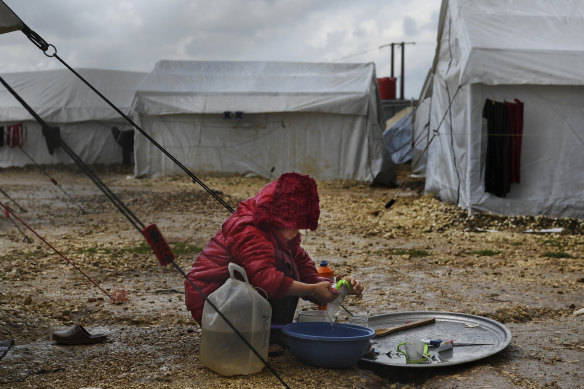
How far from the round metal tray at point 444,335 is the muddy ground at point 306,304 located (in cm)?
7

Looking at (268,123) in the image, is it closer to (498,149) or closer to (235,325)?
(498,149)

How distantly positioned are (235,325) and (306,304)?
6.28 feet

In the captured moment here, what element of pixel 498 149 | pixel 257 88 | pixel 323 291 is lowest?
pixel 323 291

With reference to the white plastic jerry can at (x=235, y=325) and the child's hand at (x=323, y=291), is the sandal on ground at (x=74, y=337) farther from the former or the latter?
the child's hand at (x=323, y=291)

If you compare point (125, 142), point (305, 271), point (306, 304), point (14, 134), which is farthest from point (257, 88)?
point (305, 271)

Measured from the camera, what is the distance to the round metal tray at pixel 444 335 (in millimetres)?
3713

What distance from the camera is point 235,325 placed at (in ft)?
11.1

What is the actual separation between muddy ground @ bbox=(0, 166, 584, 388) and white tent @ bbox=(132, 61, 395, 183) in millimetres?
5267

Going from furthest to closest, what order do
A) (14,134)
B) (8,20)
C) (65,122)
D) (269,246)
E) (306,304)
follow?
1. (65,122)
2. (14,134)
3. (306,304)
4. (8,20)
5. (269,246)

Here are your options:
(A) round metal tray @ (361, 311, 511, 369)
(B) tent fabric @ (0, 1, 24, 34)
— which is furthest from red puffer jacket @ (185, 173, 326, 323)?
(B) tent fabric @ (0, 1, 24, 34)

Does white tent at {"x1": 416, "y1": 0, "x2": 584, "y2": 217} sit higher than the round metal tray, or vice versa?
white tent at {"x1": 416, "y1": 0, "x2": 584, "y2": 217}

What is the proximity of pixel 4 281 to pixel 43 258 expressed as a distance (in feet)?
3.94

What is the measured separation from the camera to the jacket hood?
353 cm

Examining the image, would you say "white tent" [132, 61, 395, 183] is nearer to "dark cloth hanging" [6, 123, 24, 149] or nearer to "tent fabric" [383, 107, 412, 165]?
"tent fabric" [383, 107, 412, 165]
